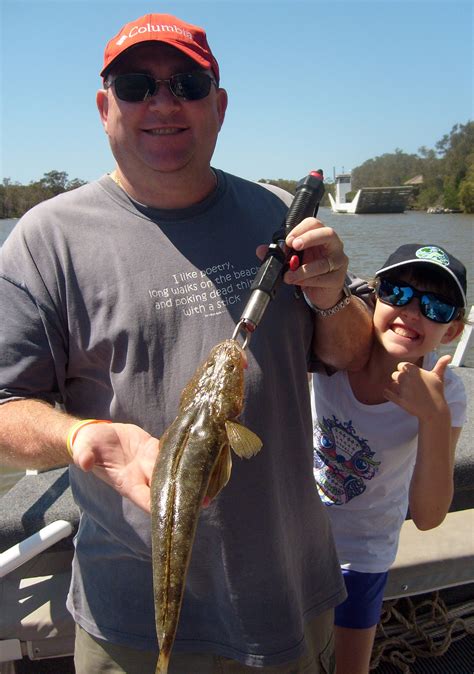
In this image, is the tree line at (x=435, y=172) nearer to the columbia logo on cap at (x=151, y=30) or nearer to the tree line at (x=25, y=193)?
the tree line at (x=25, y=193)

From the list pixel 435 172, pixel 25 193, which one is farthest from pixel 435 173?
pixel 25 193

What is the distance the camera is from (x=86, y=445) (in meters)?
1.84

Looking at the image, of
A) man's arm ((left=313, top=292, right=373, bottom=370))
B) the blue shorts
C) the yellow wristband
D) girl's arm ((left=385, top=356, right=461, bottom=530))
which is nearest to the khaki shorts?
the blue shorts

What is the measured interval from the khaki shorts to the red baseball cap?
237cm

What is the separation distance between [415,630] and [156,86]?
389 centimetres

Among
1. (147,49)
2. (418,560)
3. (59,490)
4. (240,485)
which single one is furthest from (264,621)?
(147,49)

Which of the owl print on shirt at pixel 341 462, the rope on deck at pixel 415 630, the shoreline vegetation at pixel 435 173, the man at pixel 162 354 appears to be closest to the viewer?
the man at pixel 162 354

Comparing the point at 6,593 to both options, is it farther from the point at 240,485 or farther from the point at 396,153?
the point at 396,153

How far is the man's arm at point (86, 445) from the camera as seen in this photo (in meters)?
1.87

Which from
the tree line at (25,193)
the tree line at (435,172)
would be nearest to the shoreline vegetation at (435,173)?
the tree line at (435,172)

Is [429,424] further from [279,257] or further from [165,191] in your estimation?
[165,191]

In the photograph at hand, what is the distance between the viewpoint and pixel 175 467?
184 centimetres

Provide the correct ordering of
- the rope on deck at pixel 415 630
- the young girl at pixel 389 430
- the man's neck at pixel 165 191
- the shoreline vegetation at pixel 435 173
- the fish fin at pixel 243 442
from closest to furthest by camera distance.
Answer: the fish fin at pixel 243 442 < the man's neck at pixel 165 191 < the young girl at pixel 389 430 < the rope on deck at pixel 415 630 < the shoreline vegetation at pixel 435 173

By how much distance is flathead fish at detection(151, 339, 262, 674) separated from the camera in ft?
5.75
